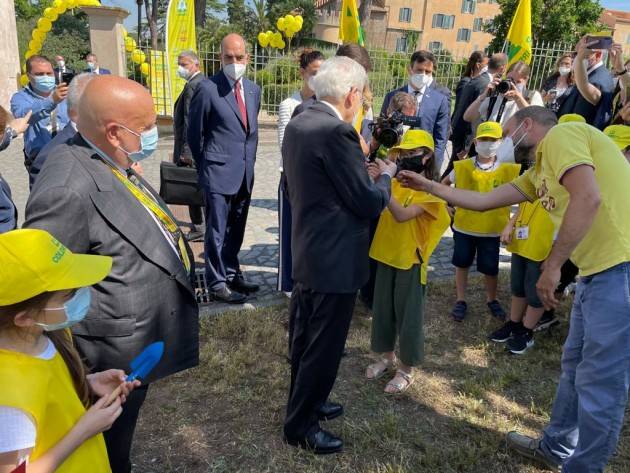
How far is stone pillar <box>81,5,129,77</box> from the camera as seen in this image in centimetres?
1106

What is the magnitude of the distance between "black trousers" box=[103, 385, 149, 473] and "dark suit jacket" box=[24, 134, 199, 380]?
0.10 m

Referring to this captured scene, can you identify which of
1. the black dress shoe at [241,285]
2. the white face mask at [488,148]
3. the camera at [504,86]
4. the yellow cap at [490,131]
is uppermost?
the camera at [504,86]

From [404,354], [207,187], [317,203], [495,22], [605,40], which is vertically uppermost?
[495,22]

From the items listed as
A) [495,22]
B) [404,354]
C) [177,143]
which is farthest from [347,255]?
[495,22]

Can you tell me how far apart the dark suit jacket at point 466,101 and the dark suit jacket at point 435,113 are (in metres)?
0.96

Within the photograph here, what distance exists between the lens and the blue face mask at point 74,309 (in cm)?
142

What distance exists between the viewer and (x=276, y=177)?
9070mm

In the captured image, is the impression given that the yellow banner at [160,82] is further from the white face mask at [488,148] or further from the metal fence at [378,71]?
the white face mask at [488,148]

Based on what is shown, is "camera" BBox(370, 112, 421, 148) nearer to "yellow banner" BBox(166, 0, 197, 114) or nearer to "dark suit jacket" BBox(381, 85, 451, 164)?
"dark suit jacket" BBox(381, 85, 451, 164)

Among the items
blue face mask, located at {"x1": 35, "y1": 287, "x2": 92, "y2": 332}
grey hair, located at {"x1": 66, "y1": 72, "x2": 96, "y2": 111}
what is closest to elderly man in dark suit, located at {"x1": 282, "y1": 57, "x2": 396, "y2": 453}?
blue face mask, located at {"x1": 35, "y1": 287, "x2": 92, "y2": 332}

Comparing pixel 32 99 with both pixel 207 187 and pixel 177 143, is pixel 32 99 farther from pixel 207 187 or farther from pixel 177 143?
pixel 207 187

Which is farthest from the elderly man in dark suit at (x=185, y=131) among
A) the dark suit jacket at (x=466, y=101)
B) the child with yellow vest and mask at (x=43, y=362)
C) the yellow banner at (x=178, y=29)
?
the yellow banner at (x=178, y=29)

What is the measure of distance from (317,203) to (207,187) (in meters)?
2.21

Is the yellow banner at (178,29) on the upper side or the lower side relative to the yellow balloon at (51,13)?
lower
